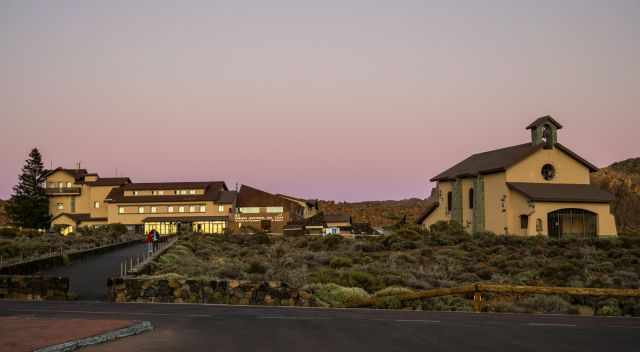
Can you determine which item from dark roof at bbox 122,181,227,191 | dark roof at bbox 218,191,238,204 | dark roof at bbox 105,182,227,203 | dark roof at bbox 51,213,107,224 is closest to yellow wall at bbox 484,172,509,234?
dark roof at bbox 218,191,238,204

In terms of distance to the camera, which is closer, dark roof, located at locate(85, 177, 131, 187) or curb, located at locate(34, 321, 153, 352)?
curb, located at locate(34, 321, 153, 352)

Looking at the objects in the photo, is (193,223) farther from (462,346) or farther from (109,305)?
(462,346)

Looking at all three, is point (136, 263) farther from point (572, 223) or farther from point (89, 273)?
point (572, 223)

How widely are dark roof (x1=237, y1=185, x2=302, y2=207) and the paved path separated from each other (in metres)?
49.8

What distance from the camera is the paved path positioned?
2086 centimetres

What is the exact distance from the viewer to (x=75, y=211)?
93.6 metres

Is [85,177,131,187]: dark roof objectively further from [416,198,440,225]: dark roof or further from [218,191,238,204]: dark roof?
[416,198,440,225]: dark roof

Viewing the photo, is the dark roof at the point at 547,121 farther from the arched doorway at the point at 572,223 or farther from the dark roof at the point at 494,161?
the arched doorway at the point at 572,223

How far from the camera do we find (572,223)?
50.6m

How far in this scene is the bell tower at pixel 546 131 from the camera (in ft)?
176

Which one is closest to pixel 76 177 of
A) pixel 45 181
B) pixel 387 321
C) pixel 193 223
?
pixel 45 181

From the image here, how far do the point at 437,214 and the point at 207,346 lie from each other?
186 ft

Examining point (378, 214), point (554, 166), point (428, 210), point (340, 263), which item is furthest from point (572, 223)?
point (378, 214)

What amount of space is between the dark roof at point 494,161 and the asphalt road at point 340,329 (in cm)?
3894
